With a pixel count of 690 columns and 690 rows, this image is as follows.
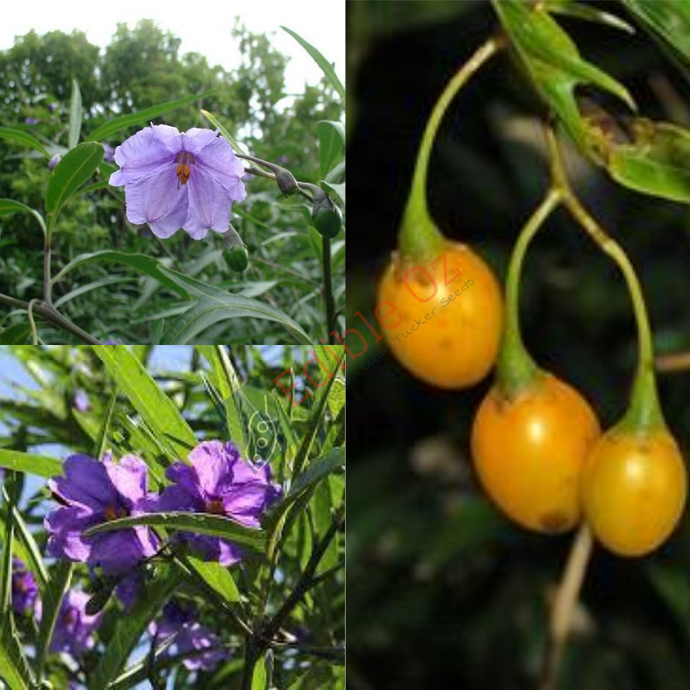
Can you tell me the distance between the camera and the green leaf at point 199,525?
1.85ft

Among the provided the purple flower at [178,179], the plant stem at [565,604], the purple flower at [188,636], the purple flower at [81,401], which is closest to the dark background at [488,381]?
the plant stem at [565,604]

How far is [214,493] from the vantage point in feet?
2.09

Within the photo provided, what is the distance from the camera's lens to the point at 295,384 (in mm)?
771

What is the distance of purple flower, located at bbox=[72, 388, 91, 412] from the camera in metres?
0.86

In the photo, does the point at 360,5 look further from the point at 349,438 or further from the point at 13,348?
the point at 13,348

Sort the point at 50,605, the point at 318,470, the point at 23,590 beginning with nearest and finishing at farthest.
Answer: the point at 318,470 → the point at 50,605 → the point at 23,590

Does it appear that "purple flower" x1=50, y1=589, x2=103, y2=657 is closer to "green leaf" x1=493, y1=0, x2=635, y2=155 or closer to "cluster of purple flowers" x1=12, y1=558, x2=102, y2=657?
"cluster of purple flowers" x1=12, y1=558, x2=102, y2=657

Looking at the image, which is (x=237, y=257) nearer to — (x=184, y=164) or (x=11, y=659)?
(x=184, y=164)

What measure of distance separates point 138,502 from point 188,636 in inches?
6.6

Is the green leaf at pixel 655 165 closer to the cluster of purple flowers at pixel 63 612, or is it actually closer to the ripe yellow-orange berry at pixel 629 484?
the ripe yellow-orange berry at pixel 629 484

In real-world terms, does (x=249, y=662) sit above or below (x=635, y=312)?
below

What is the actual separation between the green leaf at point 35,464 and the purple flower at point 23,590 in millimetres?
156

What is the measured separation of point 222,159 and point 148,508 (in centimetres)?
19

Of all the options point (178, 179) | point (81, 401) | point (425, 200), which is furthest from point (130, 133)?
point (425, 200)
